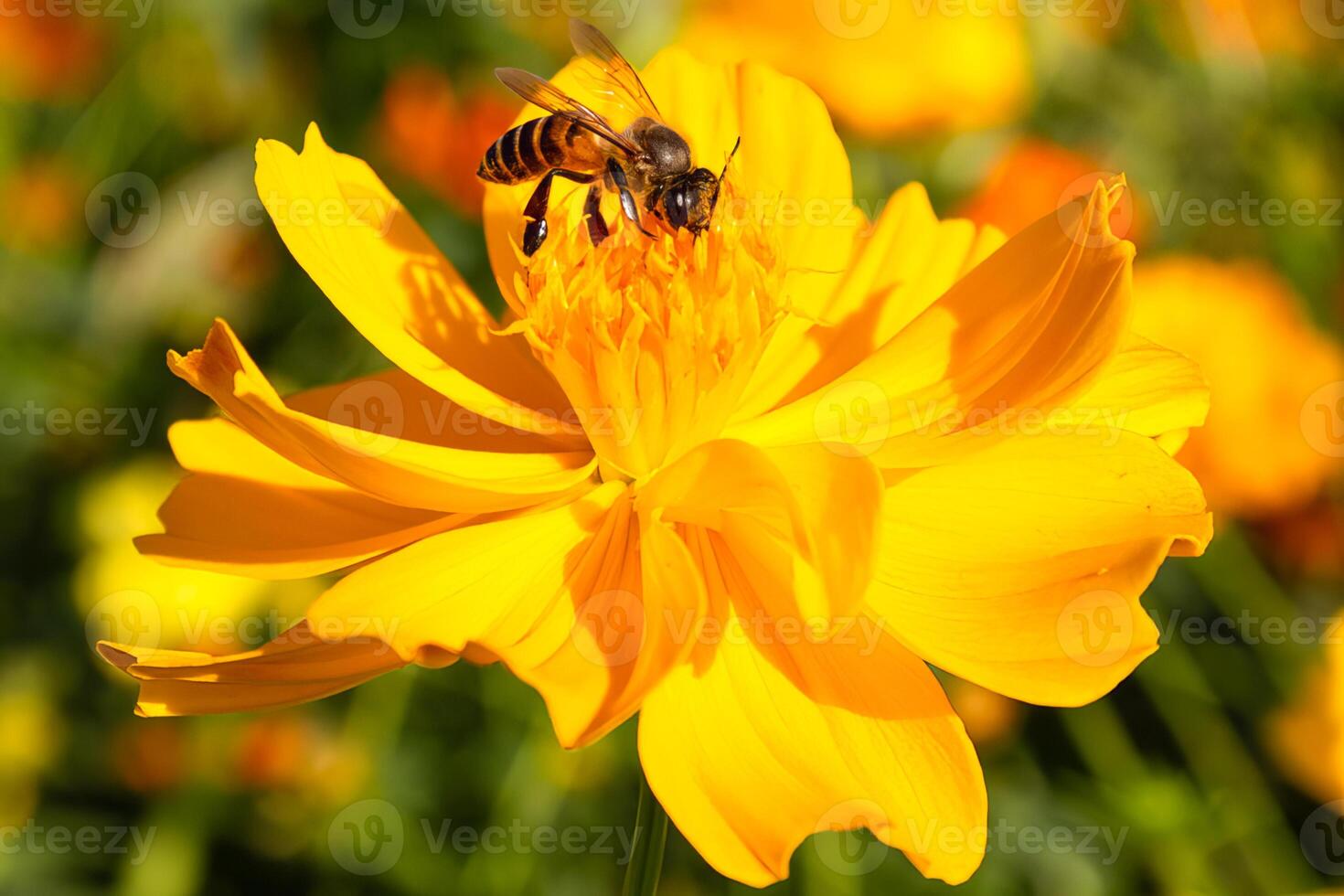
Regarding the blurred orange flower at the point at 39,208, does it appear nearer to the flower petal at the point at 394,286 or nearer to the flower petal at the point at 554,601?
the flower petal at the point at 394,286

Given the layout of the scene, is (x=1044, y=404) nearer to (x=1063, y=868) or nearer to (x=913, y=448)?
(x=913, y=448)

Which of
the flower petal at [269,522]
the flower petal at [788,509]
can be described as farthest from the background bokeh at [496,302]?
the flower petal at [788,509]

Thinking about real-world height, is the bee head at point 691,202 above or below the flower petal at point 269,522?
above

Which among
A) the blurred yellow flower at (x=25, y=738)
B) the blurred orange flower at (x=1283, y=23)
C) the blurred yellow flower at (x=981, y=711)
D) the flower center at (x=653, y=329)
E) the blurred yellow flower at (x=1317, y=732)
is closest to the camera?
the flower center at (x=653, y=329)

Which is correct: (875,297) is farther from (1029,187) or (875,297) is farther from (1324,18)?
(1324,18)

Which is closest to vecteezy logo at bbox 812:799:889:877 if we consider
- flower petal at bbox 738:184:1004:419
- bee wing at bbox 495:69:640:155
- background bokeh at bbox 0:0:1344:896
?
background bokeh at bbox 0:0:1344:896

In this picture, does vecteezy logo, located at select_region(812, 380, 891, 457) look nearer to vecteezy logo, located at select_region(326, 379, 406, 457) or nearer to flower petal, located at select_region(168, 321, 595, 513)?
flower petal, located at select_region(168, 321, 595, 513)
